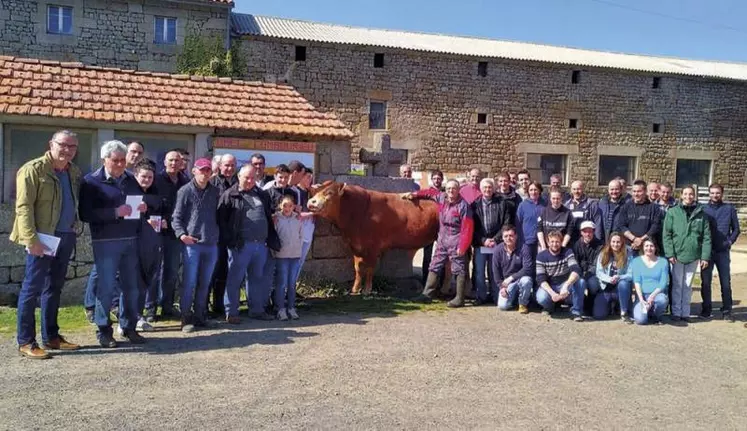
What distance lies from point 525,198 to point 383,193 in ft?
6.43

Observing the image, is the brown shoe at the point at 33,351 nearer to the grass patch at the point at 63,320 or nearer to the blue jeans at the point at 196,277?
the grass patch at the point at 63,320

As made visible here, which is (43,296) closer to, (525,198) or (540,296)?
(540,296)

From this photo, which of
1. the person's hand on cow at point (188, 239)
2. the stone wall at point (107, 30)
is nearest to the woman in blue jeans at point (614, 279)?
the person's hand on cow at point (188, 239)

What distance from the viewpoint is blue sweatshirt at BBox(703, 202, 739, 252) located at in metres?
7.38

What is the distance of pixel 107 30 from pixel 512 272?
54.1 ft

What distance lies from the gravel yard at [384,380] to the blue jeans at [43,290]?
0.25 meters

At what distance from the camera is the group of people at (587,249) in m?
6.96

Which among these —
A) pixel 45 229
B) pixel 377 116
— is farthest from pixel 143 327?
pixel 377 116

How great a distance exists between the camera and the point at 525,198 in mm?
7992

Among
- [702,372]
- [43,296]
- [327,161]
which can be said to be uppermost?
[327,161]

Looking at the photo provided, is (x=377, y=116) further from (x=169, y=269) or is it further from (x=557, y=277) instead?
(x=169, y=269)

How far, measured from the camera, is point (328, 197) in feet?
24.6

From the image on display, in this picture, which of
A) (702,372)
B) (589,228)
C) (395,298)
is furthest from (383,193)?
(702,372)

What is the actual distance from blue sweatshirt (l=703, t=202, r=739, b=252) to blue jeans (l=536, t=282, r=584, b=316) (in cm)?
195
